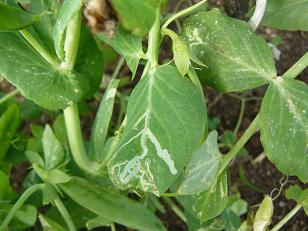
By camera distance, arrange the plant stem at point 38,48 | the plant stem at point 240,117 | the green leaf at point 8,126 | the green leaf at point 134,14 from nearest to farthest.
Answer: the green leaf at point 134,14 → the plant stem at point 38,48 → the green leaf at point 8,126 → the plant stem at point 240,117

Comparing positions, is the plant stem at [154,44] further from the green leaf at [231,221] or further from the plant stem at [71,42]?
the green leaf at [231,221]

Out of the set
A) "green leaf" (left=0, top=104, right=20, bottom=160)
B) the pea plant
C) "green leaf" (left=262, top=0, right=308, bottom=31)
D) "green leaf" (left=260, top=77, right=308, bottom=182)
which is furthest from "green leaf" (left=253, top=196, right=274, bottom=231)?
"green leaf" (left=0, top=104, right=20, bottom=160)

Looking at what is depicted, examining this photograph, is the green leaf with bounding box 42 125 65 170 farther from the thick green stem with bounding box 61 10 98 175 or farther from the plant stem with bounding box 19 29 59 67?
the plant stem with bounding box 19 29 59 67

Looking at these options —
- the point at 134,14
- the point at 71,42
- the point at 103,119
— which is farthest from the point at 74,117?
the point at 134,14

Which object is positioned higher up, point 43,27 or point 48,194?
point 43,27

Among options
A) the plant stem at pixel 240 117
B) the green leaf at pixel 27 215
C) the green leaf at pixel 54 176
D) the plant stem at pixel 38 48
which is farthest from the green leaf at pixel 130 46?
the plant stem at pixel 240 117

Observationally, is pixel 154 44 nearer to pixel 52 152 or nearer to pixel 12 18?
pixel 12 18

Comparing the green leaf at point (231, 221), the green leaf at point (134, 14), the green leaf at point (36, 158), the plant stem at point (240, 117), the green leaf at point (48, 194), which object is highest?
the green leaf at point (134, 14)
